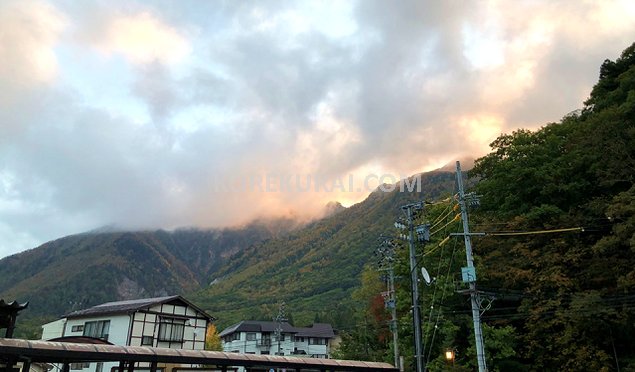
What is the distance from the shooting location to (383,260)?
33156mm

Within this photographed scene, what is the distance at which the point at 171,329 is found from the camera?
3688 cm

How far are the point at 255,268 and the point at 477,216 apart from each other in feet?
511

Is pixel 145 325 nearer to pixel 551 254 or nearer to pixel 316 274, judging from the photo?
pixel 551 254

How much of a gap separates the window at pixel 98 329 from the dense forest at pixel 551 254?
22.4 m

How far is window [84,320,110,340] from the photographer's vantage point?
116ft

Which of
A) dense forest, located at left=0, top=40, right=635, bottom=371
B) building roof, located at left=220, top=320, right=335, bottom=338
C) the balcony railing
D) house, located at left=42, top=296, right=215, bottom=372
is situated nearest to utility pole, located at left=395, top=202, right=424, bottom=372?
dense forest, located at left=0, top=40, right=635, bottom=371

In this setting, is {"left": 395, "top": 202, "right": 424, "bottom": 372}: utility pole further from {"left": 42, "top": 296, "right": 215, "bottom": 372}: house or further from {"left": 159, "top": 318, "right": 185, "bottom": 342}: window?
{"left": 159, "top": 318, "right": 185, "bottom": 342}: window

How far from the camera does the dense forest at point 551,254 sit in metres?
23.5

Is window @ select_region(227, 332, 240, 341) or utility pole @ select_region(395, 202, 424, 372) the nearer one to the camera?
utility pole @ select_region(395, 202, 424, 372)

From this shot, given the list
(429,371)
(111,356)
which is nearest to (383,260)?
(429,371)

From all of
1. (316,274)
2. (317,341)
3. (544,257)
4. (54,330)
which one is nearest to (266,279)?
(316,274)

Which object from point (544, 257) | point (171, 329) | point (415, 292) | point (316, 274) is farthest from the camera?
point (316, 274)

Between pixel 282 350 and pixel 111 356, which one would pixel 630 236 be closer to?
pixel 111 356

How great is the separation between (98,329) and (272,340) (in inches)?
1614
